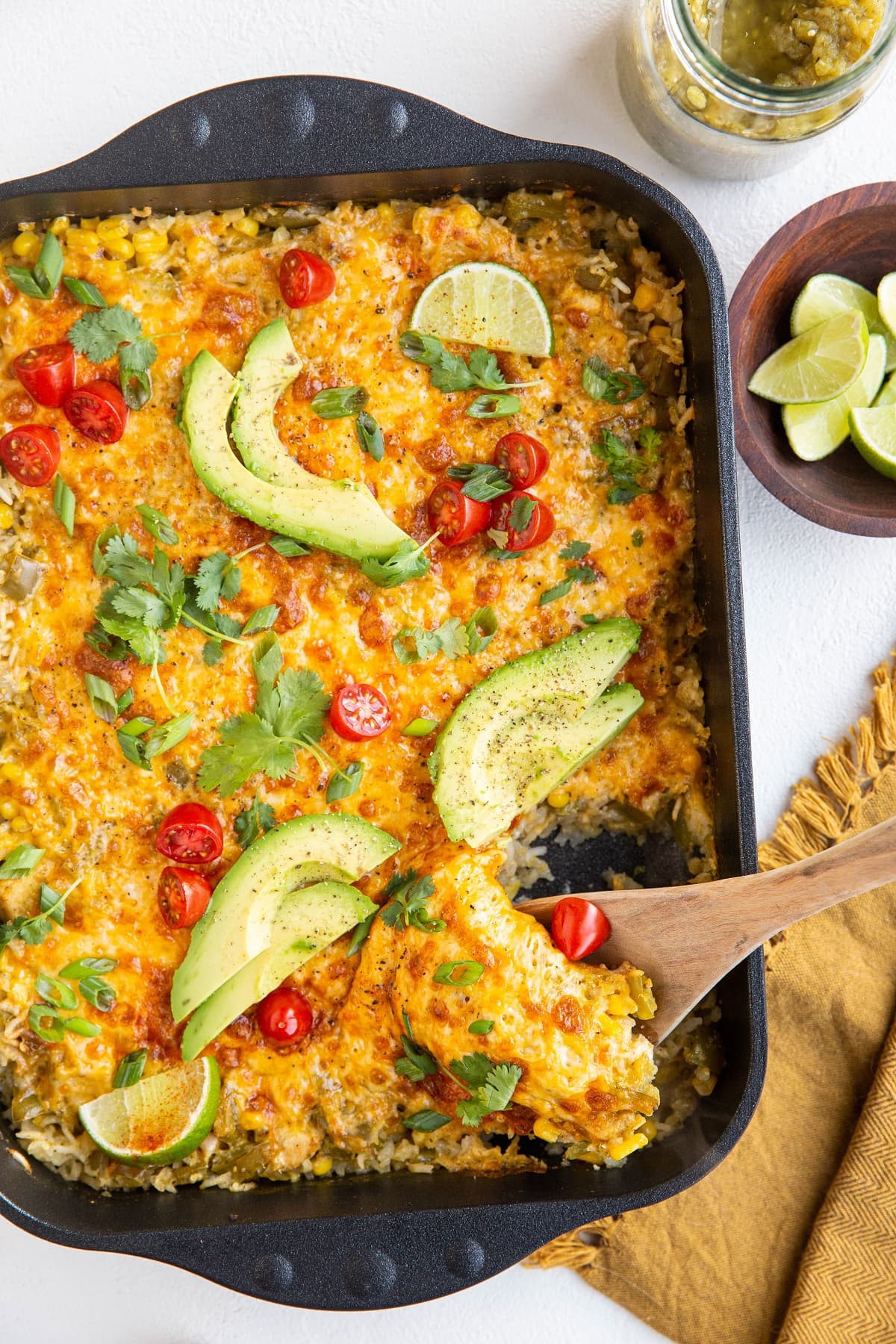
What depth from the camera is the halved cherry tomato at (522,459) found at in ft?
12.0

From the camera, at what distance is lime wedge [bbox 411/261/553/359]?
3646mm

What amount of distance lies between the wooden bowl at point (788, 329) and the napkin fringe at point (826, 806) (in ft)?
2.26

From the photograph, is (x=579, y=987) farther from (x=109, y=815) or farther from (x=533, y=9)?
(x=533, y=9)

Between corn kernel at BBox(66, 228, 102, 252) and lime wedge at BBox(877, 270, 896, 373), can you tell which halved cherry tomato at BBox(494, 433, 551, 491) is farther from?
corn kernel at BBox(66, 228, 102, 252)

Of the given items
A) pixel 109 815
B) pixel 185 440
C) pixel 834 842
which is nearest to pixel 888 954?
pixel 834 842

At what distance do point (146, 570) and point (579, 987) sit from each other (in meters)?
1.93

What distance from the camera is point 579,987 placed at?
348 centimetres

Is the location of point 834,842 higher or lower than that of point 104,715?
lower

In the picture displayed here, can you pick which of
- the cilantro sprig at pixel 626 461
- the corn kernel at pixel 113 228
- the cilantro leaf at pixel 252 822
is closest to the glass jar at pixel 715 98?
the cilantro sprig at pixel 626 461

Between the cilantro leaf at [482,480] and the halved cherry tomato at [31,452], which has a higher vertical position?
the halved cherry tomato at [31,452]

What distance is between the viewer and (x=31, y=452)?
3.60 metres

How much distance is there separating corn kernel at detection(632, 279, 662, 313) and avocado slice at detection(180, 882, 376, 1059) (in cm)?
220

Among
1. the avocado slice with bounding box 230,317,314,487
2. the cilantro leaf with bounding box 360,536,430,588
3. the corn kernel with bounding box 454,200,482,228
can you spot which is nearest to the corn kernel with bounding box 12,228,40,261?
the avocado slice with bounding box 230,317,314,487

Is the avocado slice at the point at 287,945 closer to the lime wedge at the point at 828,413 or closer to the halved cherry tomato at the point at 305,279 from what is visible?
the halved cherry tomato at the point at 305,279
